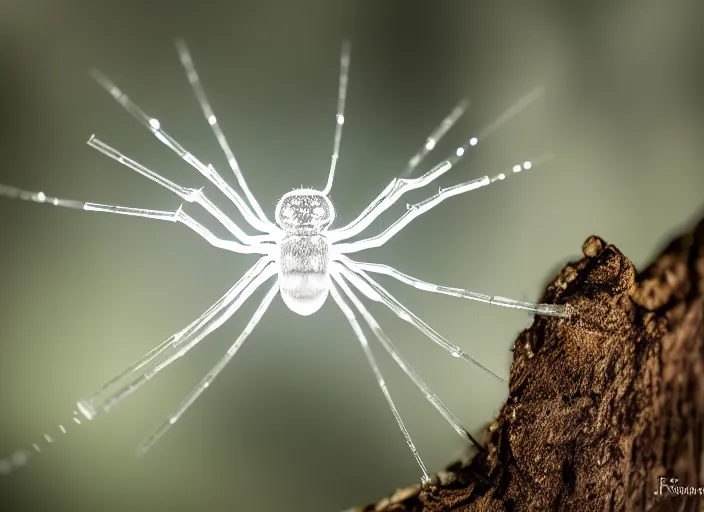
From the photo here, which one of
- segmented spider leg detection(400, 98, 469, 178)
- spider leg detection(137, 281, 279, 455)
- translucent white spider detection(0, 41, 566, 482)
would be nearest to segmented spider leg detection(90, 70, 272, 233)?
translucent white spider detection(0, 41, 566, 482)

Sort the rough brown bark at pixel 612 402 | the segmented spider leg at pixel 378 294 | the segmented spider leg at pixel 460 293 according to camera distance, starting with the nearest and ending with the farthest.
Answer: the rough brown bark at pixel 612 402
the segmented spider leg at pixel 460 293
the segmented spider leg at pixel 378 294

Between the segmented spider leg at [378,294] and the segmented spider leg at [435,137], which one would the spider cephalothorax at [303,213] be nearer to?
the segmented spider leg at [378,294]

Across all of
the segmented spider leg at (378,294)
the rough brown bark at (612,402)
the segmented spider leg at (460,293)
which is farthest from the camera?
the segmented spider leg at (378,294)

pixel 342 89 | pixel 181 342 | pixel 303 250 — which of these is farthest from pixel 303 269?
pixel 342 89

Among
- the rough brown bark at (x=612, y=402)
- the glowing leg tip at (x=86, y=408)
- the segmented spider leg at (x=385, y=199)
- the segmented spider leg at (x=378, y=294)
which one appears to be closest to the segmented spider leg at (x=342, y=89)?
the segmented spider leg at (x=385, y=199)

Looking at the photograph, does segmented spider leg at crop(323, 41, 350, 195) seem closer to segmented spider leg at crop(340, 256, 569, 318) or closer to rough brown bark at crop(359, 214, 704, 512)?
segmented spider leg at crop(340, 256, 569, 318)

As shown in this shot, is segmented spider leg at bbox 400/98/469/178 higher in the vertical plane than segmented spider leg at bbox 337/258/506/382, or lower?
higher

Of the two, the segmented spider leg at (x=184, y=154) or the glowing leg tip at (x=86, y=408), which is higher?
the segmented spider leg at (x=184, y=154)
